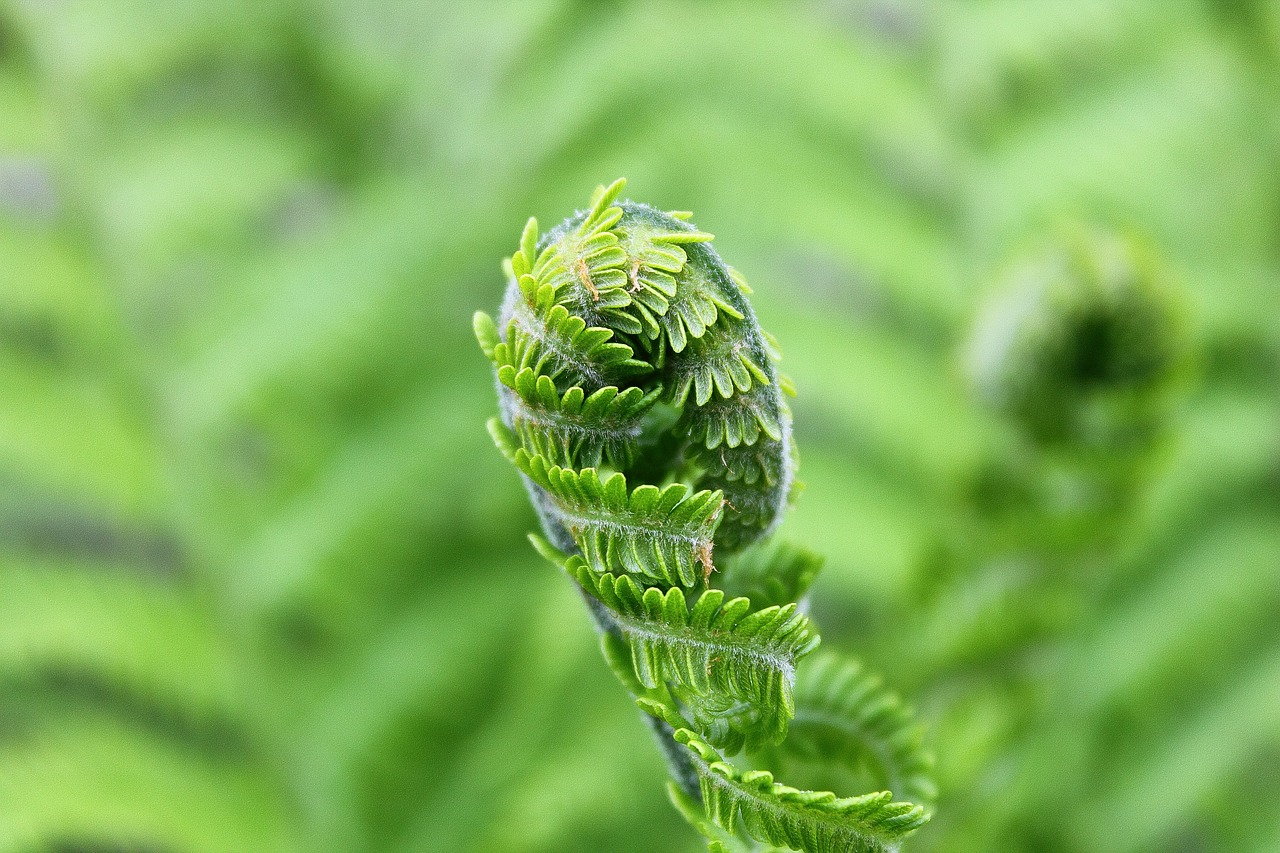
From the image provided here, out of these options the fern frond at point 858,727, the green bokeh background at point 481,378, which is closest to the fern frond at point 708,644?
the fern frond at point 858,727

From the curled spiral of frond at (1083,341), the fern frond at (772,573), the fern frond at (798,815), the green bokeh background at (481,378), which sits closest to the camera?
the fern frond at (798,815)

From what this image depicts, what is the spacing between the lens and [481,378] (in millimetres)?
2705

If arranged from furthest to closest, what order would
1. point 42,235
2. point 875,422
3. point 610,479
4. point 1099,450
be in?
point 875,422
point 42,235
point 1099,450
point 610,479

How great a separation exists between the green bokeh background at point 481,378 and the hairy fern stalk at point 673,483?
122 cm

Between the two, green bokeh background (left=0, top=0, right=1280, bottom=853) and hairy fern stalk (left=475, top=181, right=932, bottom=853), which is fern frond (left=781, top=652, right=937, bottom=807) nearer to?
hairy fern stalk (left=475, top=181, right=932, bottom=853)

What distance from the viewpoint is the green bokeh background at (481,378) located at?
2238 millimetres

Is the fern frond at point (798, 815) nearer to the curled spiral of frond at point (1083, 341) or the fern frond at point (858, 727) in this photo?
the fern frond at point (858, 727)

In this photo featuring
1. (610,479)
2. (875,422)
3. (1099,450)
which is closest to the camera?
(610,479)

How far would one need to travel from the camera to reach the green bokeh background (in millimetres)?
2238

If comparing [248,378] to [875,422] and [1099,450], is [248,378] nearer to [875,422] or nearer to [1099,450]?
[875,422]

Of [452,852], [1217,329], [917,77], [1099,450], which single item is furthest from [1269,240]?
[452,852]

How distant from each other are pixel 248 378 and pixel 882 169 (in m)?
1.63

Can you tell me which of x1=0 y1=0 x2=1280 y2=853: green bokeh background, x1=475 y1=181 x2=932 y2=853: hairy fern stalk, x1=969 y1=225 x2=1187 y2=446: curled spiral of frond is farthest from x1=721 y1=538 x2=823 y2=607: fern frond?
x1=0 y1=0 x2=1280 y2=853: green bokeh background

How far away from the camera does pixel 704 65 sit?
9.19ft
